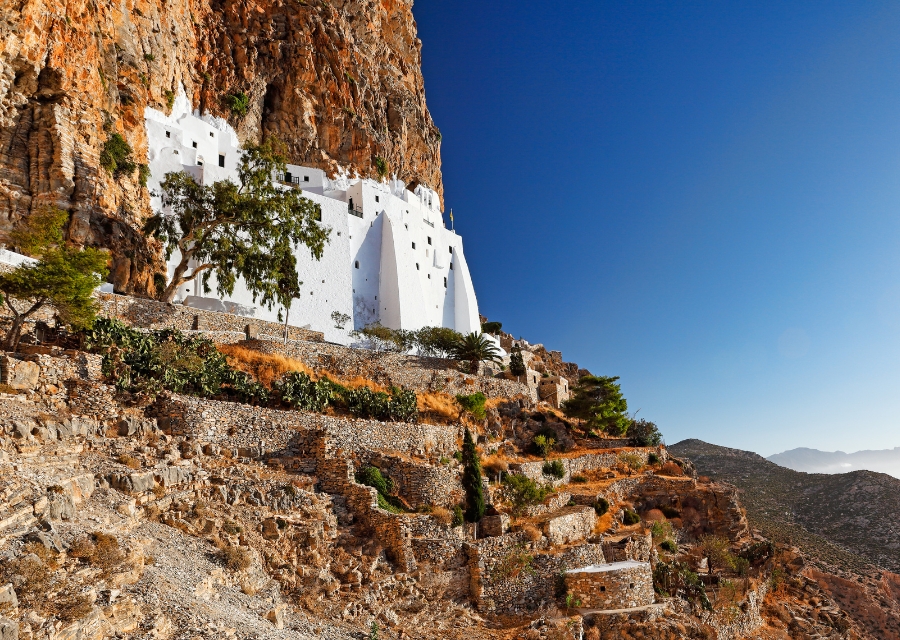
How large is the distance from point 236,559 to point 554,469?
18.8m

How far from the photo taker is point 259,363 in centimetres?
2319

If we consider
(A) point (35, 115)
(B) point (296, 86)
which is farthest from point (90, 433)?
(B) point (296, 86)

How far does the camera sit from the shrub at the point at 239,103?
38031 mm

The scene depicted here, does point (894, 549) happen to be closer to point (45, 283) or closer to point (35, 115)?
point (45, 283)

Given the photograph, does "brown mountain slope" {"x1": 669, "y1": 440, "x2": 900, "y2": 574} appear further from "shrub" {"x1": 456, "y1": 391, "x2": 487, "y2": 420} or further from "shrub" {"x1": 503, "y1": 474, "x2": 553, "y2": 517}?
"shrub" {"x1": 503, "y1": 474, "x2": 553, "y2": 517}

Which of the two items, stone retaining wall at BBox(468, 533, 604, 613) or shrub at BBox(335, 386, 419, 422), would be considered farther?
shrub at BBox(335, 386, 419, 422)

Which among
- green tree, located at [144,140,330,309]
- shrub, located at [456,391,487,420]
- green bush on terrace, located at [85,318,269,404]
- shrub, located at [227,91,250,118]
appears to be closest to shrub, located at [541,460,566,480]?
shrub, located at [456,391,487,420]

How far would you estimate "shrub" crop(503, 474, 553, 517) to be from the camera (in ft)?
71.8

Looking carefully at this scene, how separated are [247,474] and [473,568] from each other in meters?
6.37

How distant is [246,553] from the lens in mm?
11656

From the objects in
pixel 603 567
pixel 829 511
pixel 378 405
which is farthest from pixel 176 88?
pixel 829 511

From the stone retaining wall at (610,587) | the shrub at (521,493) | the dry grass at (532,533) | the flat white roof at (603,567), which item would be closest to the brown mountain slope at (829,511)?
the shrub at (521,493)

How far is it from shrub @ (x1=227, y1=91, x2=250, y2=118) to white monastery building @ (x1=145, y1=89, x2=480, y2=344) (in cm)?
134

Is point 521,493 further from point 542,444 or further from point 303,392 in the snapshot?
point 542,444
